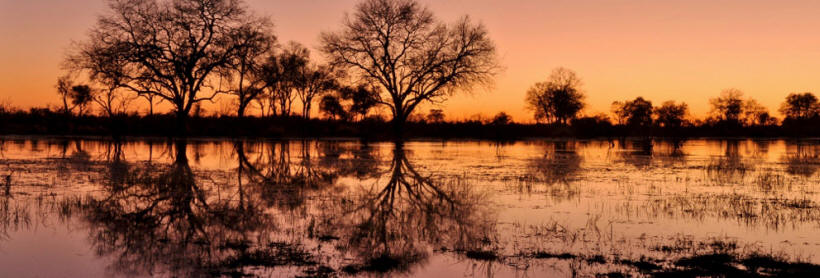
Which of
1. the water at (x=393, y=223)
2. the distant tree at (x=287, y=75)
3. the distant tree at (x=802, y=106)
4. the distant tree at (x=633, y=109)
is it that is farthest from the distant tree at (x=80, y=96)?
the distant tree at (x=802, y=106)

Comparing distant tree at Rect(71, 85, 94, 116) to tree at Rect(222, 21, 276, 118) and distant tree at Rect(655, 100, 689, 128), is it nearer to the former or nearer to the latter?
tree at Rect(222, 21, 276, 118)

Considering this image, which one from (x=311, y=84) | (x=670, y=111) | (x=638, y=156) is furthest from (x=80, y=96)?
(x=670, y=111)

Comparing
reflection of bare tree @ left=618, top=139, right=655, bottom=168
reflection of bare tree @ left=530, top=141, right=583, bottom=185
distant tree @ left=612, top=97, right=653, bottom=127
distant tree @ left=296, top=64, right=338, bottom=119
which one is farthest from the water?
distant tree @ left=612, top=97, right=653, bottom=127

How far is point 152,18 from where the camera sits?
45344mm

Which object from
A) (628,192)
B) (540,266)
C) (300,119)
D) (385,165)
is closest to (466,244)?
(540,266)

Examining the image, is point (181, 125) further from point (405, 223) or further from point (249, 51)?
point (405, 223)

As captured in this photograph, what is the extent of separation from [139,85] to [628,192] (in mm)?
41123

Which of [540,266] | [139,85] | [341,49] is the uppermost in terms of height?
[341,49]

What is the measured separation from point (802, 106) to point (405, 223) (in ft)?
425

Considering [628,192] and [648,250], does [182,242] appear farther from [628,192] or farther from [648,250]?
[628,192]

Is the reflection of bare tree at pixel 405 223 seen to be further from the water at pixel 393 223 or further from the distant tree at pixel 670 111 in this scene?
the distant tree at pixel 670 111

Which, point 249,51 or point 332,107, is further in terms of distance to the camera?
point 332,107

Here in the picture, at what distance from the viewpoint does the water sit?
24.6 feet

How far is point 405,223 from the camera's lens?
10523 mm
